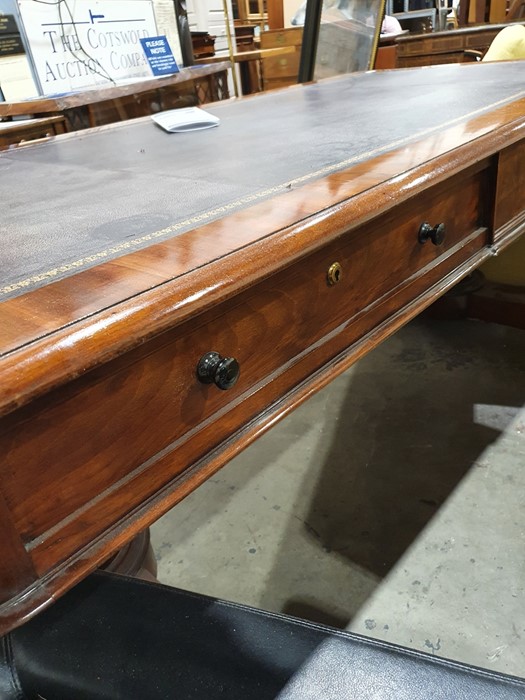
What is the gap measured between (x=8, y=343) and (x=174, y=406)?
0.51 ft

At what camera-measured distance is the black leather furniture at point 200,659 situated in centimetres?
47

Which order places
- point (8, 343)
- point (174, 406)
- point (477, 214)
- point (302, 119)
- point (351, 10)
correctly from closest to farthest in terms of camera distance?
point (8, 343) → point (174, 406) → point (477, 214) → point (302, 119) → point (351, 10)

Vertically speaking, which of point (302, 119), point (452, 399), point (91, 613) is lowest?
point (452, 399)

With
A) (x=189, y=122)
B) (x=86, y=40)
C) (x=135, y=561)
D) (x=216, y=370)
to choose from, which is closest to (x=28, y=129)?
(x=86, y=40)

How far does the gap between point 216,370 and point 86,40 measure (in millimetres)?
2446

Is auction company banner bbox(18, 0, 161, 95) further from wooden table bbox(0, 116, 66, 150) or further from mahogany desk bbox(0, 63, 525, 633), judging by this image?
mahogany desk bbox(0, 63, 525, 633)

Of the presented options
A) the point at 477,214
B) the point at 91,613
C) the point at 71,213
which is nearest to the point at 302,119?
the point at 477,214

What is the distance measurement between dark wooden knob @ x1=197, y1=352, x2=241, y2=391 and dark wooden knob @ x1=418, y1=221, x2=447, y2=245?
1.29 feet

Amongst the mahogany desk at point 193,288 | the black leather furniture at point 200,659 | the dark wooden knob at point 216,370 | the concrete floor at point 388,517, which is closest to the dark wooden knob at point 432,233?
the mahogany desk at point 193,288

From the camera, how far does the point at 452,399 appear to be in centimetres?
171

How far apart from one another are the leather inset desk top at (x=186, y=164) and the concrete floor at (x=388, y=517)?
33.8 inches

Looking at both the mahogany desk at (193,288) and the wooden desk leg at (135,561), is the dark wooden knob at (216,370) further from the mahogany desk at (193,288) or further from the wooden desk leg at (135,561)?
the wooden desk leg at (135,561)

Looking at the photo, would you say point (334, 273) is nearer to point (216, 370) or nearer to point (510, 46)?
point (216, 370)

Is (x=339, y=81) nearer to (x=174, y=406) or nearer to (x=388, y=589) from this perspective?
(x=388, y=589)
